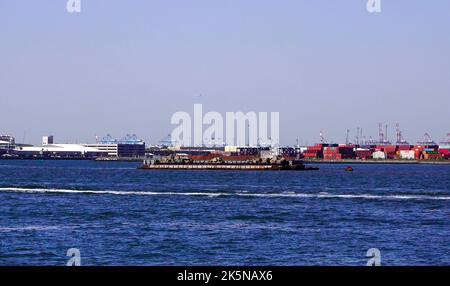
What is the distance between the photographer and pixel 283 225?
35500mm

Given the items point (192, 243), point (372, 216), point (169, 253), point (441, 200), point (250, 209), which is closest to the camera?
point (169, 253)

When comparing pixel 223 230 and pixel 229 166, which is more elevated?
pixel 229 166

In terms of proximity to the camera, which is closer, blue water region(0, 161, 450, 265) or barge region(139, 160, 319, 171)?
blue water region(0, 161, 450, 265)

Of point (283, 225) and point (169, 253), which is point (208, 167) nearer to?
point (283, 225)

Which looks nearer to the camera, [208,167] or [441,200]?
[441,200]

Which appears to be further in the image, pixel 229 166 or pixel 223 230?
pixel 229 166

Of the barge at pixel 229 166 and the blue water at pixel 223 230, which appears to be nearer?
the blue water at pixel 223 230

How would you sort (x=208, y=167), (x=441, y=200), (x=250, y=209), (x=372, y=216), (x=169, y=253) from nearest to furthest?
(x=169, y=253), (x=372, y=216), (x=250, y=209), (x=441, y=200), (x=208, y=167)

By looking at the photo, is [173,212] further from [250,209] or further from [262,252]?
[262,252]

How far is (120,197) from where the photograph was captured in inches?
2205

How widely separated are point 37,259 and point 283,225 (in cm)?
1431

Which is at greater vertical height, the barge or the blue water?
the barge

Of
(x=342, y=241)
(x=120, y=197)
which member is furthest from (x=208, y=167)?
(x=342, y=241)

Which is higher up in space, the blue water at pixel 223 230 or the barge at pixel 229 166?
the barge at pixel 229 166
